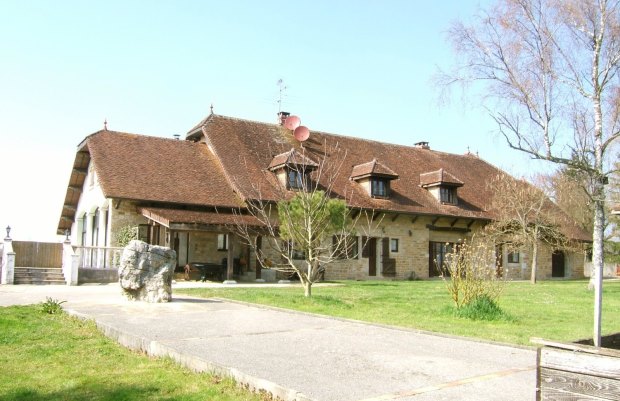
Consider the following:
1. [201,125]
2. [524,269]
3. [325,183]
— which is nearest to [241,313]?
[325,183]

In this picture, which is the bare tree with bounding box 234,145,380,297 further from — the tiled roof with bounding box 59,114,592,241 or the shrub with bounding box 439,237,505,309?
the shrub with bounding box 439,237,505,309

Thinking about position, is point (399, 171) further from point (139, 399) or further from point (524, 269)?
point (139, 399)

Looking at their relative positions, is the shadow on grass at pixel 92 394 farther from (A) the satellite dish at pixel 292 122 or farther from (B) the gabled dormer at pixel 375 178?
(A) the satellite dish at pixel 292 122

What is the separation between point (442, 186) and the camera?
29188 millimetres

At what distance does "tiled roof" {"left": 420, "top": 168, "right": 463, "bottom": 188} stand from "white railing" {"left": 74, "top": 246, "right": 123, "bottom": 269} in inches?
595

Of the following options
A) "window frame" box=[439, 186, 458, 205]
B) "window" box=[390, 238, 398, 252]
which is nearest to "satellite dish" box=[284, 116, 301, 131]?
"window" box=[390, 238, 398, 252]

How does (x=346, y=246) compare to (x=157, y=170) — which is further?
(x=157, y=170)

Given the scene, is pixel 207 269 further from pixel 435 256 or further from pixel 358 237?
pixel 435 256

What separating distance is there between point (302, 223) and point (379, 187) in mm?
12139

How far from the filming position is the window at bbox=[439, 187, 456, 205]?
95.7ft

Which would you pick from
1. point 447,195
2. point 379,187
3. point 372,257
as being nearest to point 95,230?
point 372,257

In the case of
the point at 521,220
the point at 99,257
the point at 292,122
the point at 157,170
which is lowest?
the point at 99,257

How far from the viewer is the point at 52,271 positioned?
2155cm

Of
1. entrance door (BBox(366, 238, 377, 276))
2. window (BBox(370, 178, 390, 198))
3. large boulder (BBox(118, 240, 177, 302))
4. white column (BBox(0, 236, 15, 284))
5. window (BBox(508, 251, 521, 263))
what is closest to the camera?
large boulder (BBox(118, 240, 177, 302))
